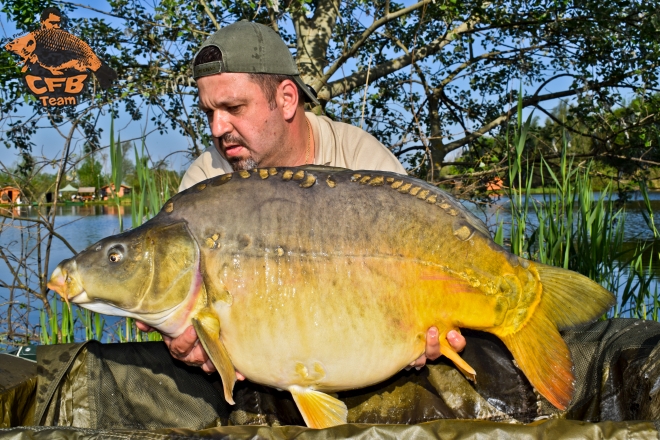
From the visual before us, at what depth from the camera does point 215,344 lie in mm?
1472

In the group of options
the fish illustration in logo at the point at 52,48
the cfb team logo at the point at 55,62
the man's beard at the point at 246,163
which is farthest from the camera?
the fish illustration in logo at the point at 52,48

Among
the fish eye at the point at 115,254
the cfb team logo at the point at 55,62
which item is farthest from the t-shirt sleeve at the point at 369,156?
the cfb team logo at the point at 55,62

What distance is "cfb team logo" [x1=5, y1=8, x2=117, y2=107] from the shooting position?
14.0ft

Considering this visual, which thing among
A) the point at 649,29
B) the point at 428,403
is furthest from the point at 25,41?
the point at 649,29

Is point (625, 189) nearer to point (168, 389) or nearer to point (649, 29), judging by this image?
point (649, 29)

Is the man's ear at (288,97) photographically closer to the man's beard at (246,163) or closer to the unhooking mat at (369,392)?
the man's beard at (246,163)

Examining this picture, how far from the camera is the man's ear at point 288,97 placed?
2166mm

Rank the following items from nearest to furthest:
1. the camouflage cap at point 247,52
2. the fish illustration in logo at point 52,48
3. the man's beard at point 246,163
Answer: the camouflage cap at point 247,52 → the man's beard at point 246,163 → the fish illustration in logo at point 52,48

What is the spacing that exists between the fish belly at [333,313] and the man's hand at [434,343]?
3 cm

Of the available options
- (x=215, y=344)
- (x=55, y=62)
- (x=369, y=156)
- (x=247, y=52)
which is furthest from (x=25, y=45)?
(x=215, y=344)

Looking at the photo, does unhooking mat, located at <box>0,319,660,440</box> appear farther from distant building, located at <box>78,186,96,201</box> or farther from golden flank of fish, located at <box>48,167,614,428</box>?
distant building, located at <box>78,186,96,201</box>

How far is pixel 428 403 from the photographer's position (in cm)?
184

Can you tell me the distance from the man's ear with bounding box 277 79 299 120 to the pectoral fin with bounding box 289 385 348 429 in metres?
0.99

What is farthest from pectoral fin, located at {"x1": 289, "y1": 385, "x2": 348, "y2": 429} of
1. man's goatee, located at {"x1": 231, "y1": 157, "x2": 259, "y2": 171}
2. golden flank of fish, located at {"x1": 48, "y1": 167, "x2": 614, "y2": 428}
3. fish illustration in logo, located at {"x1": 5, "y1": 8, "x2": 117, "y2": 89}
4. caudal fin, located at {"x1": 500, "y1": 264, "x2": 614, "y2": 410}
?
fish illustration in logo, located at {"x1": 5, "y1": 8, "x2": 117, "y2": 89}
